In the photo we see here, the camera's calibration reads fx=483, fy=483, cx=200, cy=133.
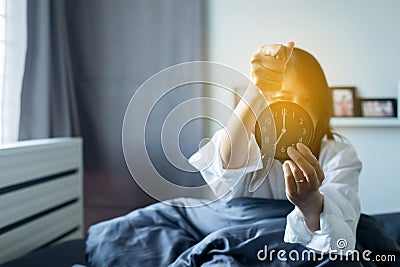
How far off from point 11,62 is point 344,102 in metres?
1.06

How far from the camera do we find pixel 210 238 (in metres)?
0.88

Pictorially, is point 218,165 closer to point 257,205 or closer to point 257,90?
point 257,90

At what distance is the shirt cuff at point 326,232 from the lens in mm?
678

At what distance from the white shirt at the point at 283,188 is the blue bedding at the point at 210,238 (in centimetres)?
4

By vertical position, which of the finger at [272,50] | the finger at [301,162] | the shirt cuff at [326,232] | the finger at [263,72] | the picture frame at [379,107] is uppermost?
the finger at [272,50]

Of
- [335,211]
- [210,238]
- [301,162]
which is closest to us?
[301,162]

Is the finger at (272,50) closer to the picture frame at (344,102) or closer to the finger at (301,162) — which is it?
the finger at (301,162)

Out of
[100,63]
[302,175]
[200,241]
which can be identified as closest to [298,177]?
[302,175]

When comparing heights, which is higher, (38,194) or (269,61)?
(269,61)

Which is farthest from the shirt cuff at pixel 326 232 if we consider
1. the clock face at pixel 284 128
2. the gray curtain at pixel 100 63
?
the gray curtain at pixel 100 63

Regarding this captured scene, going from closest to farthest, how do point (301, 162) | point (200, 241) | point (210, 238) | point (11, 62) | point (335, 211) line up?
point (301, 162) < point (335, 211) < point (210, 238) < point (200, 241) < point (11, 62)

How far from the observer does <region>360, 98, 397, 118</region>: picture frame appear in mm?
1559

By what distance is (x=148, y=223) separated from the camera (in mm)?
1098

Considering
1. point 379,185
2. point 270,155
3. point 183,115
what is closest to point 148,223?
point 183,115
